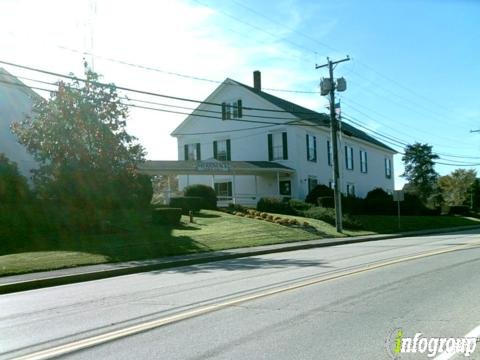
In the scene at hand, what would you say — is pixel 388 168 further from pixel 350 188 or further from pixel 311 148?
pixel 311 148

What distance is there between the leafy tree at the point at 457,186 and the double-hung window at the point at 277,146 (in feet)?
134

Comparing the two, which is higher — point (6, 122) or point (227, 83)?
point (227, 83)

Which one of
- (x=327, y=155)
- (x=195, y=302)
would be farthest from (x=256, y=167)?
(x=195, y=302)

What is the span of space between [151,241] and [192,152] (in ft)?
89.3

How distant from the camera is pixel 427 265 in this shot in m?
13.8

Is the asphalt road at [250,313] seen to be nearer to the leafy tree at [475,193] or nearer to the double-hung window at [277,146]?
the double-hung window at [277,146]

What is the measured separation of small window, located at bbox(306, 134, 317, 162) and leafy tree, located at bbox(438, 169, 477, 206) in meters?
37.5

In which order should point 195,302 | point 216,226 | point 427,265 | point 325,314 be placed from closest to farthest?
point 325,314 < point 195,302 < point 427,265 < point 216,226

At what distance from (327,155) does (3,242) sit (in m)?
32.6

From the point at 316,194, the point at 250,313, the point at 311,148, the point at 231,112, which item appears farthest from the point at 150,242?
the point at 231,112

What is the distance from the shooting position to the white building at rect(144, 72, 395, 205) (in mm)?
42031

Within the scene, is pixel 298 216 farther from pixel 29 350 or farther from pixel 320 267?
pixel 29 350

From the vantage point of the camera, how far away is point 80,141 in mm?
23125

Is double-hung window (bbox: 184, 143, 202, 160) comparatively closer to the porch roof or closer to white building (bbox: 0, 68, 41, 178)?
the porch roof
